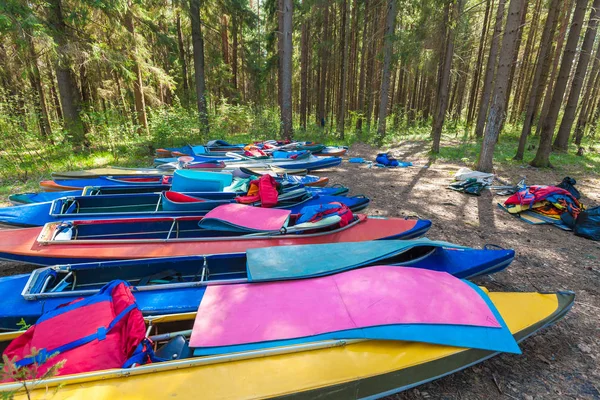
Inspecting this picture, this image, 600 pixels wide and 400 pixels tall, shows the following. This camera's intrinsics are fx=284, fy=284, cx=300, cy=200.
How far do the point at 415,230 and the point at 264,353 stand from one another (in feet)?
9.71

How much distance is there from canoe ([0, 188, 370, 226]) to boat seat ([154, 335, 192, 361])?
2731mm

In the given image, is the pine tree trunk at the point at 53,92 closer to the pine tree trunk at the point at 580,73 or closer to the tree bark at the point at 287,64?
the tree bark at the point at 287,64

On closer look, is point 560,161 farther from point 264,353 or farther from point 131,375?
point 131,375

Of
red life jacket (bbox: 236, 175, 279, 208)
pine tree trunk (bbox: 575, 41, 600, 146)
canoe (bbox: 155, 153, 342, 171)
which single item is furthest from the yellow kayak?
pine tree trunk (bbox: 575, 41, 600, 146)

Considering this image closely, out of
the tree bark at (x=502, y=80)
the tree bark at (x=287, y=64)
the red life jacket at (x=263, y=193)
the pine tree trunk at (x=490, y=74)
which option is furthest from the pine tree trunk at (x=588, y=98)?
the red life jacket at (x=263, y=193)

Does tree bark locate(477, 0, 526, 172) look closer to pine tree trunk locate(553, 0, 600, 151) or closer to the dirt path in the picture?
the dirt path

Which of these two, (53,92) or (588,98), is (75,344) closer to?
(53,92)

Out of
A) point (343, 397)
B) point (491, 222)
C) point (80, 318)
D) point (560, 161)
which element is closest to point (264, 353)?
point (343, 397)

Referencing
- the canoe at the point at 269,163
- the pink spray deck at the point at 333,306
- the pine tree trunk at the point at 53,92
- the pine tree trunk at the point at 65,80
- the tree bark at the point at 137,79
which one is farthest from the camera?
the pine tree trunk at the point at 53,92

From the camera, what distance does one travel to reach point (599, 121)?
15.8 metres

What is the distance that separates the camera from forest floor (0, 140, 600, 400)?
7.98ft

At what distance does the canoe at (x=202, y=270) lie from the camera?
2.66 meters

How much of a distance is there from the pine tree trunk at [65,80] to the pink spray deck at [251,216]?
24.9 ft

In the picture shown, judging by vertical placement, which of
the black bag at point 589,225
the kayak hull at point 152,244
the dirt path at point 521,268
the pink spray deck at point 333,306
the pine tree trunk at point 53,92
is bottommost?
the dirt path at point 521,268
